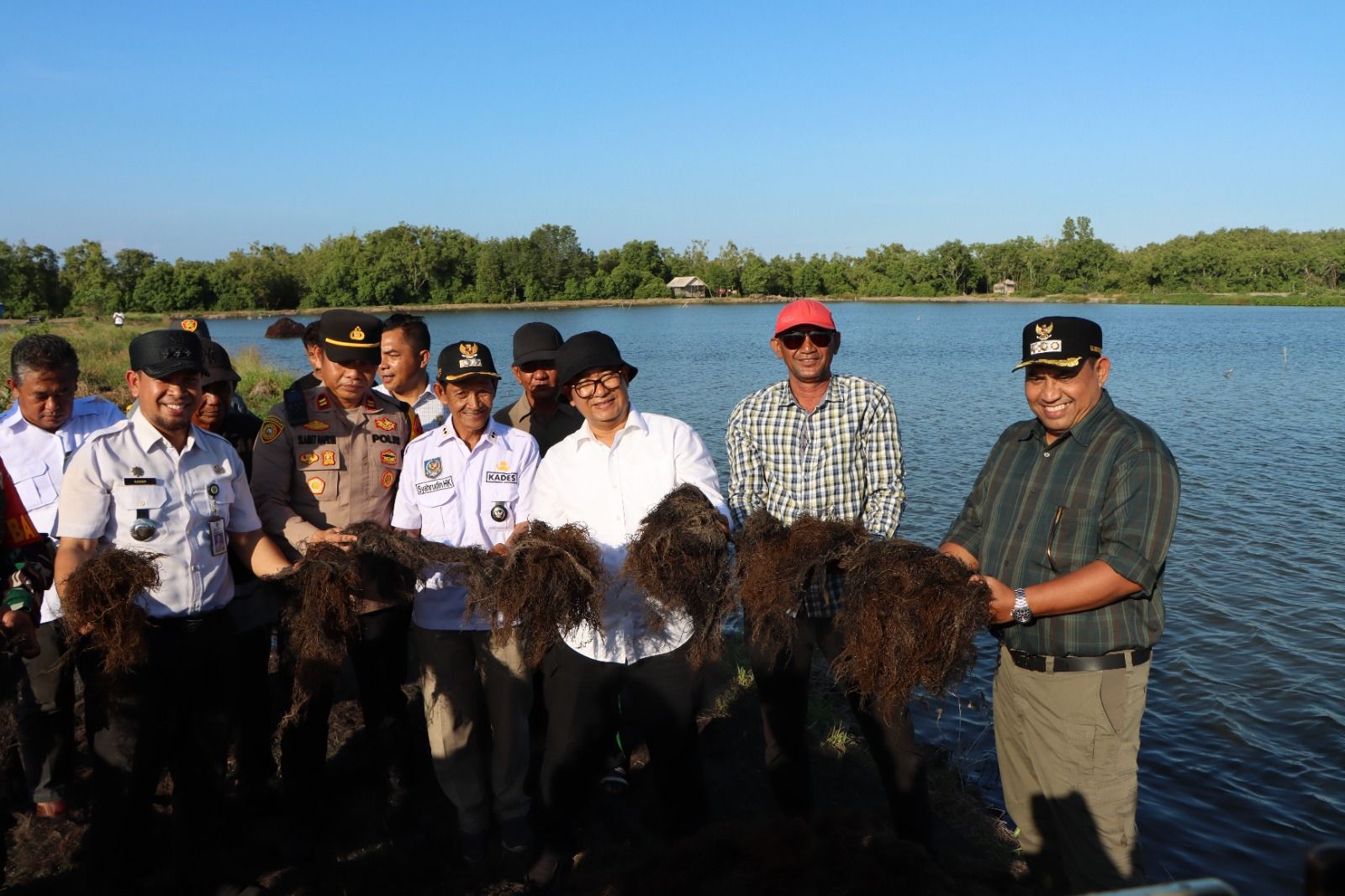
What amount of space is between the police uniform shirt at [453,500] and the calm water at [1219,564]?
14.3 ft

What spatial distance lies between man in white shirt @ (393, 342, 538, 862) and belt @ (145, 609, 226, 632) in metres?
0.90

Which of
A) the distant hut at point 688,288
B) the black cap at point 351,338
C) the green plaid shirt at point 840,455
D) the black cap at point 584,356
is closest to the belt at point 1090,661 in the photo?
the green plaid shirt at point 840,455

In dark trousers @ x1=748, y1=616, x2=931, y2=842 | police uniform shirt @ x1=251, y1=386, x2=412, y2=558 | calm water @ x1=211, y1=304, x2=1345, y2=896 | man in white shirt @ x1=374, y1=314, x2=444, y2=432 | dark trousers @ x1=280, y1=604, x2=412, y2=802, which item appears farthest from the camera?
calm water @ x1=211, y1=304, x2=1345, y2=896

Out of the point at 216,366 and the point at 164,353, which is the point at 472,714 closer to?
the point at 164,353

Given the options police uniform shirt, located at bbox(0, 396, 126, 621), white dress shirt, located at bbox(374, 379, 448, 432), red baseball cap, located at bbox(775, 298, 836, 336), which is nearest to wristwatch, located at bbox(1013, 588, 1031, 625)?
red baseball cap, located at bbox(775, 298, 836, 336)

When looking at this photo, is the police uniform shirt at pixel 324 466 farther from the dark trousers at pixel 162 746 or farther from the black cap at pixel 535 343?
the black cap at pixel 535 343

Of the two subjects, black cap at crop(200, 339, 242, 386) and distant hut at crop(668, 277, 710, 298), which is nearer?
black cap at crop(200, 339, 242, 386)

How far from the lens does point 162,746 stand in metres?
3.93

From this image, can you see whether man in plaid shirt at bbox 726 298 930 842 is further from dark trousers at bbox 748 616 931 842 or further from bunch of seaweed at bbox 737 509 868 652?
bunch of seaweed at bbox 737 509 868 652

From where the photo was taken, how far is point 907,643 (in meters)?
3.44

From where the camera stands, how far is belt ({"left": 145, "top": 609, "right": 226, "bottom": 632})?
383 cm

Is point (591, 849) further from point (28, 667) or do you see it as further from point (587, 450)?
point (28, 667)

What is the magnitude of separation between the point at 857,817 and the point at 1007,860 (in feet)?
6.25

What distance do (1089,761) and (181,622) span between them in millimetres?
3710
